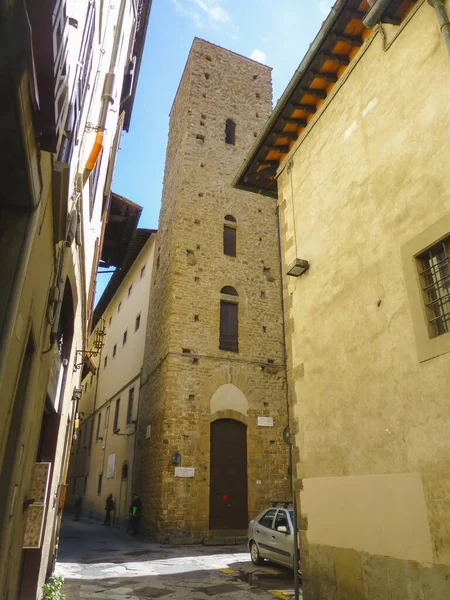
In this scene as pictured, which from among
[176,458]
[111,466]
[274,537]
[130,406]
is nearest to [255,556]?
[274,537]

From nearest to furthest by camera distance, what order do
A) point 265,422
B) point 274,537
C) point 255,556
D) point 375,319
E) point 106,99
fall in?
point 375,319
point 106,99
point 274,537
point 255,556
point 265,422

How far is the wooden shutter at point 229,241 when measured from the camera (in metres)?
17.1

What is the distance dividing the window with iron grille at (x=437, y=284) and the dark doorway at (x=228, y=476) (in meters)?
10.8

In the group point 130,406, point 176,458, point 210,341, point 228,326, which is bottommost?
point 176,458

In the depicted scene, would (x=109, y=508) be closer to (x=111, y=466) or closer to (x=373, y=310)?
(x=111, y=466)

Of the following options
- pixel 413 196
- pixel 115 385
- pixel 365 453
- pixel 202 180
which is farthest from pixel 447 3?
pixel 115 385

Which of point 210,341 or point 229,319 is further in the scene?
point 229,319

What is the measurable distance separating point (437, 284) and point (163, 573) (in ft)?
24.6

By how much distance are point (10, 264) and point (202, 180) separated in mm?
15760

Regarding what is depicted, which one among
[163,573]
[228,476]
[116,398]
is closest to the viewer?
[163,573]

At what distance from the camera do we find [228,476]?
13820 mm

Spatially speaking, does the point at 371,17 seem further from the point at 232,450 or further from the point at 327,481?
the point at 232,450

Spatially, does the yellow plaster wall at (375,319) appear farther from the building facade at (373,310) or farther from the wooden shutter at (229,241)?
the wooden shutter at (229,241)

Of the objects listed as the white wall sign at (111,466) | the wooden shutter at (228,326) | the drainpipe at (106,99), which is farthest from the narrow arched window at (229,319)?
the drainpipe at (106,99)
